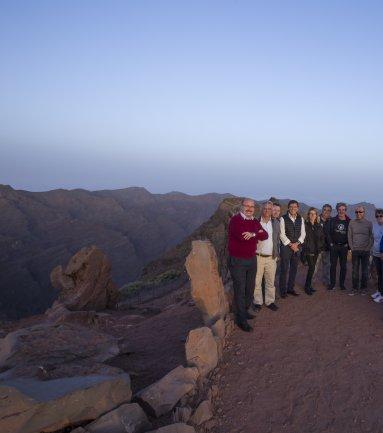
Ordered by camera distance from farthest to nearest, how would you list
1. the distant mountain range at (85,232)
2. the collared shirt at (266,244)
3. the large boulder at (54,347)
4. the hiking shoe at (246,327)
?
the distant mountain range at (85,232) < the collared shirt at (266,244) < the hiking shoe at (246,327) < the large boulder at (54,347)

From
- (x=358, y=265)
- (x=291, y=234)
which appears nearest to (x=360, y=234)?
(x=358, y=265)

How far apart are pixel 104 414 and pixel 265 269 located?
4.66m

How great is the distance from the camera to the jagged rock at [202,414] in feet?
18.5

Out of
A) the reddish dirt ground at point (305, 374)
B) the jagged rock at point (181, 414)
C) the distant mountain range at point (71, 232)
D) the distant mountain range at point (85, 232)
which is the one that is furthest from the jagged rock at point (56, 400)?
the distant mountain range at point (71, 232)

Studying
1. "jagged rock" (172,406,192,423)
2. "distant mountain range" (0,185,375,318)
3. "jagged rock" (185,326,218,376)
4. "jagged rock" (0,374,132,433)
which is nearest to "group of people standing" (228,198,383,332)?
"jagged rock" (185,326,218,376)

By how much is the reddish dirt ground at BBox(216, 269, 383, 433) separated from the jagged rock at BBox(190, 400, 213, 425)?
0.57ft

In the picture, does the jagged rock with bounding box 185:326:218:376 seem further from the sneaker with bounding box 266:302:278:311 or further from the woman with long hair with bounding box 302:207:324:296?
the woman with long hair with bounding box 302:207:324:296

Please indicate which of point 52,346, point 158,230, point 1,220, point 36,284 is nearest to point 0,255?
point 36,284

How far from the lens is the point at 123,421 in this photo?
5234mm

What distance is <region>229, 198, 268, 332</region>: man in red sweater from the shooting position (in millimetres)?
7734

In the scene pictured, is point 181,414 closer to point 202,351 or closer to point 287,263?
point 202,351

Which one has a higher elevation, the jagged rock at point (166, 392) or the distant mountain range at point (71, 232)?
the jagged rock at point (166, 392)

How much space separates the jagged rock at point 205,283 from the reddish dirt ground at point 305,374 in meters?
0.66

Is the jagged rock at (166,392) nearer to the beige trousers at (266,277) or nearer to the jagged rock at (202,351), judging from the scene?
the jagged rock at (202,351)
